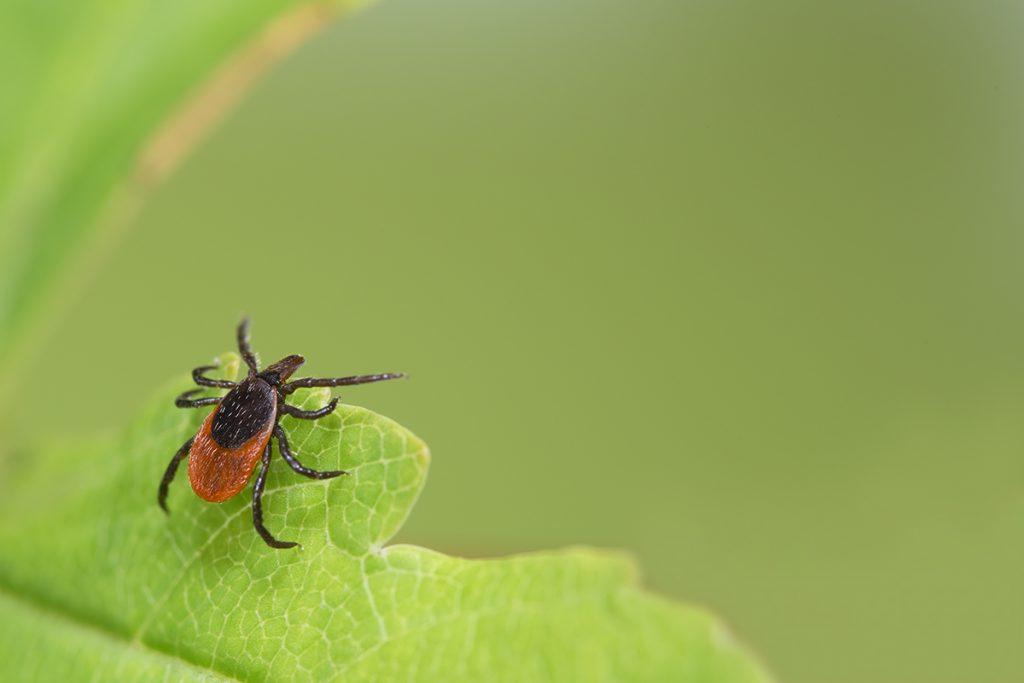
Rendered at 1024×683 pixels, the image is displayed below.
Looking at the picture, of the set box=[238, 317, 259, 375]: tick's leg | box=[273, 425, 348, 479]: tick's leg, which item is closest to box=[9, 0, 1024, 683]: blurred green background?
box=[238, 317, 259, 375]: tick's leg

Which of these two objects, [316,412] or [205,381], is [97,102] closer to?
[205,381]

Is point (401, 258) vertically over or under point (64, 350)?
over

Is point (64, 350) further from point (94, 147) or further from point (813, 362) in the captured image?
point (813, 362)

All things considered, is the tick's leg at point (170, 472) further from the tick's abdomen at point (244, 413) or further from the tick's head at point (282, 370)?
the tick's head at point (282, 370)

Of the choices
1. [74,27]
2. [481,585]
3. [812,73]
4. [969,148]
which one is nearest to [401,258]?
[74,27]

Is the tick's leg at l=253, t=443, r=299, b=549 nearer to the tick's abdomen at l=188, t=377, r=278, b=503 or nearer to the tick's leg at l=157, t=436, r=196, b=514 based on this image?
the tick's abdomen at l=188, t=377, r=278, b=503

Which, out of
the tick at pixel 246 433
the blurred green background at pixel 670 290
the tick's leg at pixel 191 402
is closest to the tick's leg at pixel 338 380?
the tick at pixel 246 433
